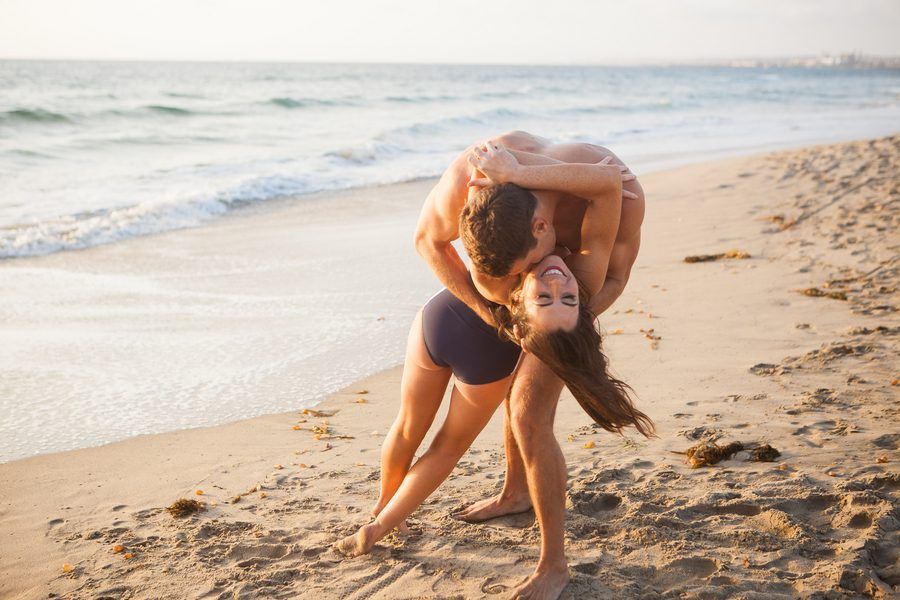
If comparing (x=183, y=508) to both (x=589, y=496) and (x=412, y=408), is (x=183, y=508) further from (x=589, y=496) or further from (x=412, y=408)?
(x=589, y=496)

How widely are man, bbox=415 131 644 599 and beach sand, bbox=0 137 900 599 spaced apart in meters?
0.36

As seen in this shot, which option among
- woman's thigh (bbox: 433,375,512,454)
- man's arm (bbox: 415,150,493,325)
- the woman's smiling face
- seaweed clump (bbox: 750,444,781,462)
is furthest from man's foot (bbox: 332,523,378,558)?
seaweed clump (bbox: 750,444,781,462)

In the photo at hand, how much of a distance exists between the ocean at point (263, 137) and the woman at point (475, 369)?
7067 mm

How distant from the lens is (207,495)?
388 centimetres

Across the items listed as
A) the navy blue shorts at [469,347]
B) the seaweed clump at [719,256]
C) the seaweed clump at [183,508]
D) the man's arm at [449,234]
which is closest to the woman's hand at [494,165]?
the man's arm at [449,234]

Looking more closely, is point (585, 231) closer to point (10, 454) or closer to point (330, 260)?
point (10, 454)

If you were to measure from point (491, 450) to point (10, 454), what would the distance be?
2591 mm

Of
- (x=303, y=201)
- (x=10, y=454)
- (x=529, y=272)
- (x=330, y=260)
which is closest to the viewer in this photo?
(x=529, y=272)

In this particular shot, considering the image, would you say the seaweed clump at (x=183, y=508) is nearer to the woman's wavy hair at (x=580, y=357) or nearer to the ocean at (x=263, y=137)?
the woman's wavy hair at (x=580, y=357)

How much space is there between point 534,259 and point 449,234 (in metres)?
0.53

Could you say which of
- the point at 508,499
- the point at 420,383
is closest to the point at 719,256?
the point at 508,499

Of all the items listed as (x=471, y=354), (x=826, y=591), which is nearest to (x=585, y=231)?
(x=471, y=354)

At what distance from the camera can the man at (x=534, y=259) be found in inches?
114

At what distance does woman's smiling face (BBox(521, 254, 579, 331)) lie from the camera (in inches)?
109
